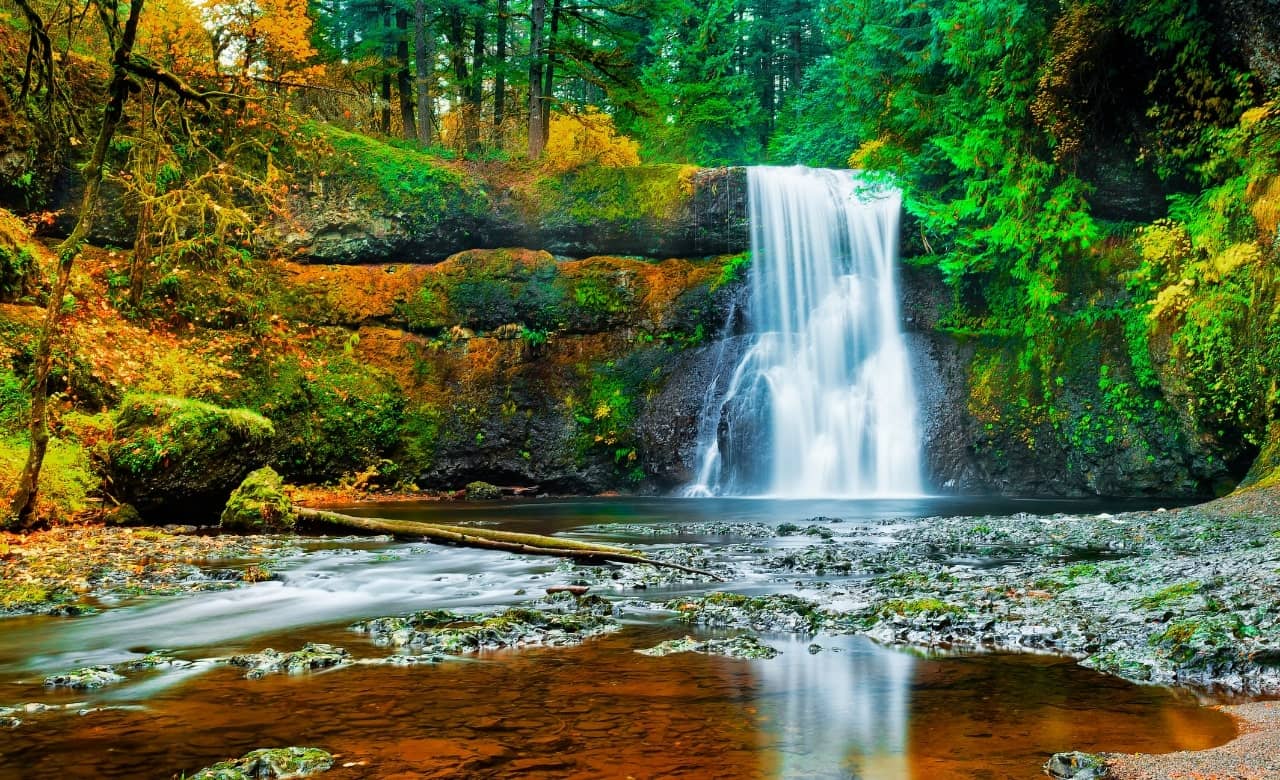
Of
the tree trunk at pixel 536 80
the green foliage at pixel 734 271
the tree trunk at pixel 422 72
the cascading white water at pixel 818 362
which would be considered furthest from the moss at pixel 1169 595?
the tree trunk at pixel 422 72

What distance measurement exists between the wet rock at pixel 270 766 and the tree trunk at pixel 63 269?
6.33m

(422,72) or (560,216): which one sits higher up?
(422,72)

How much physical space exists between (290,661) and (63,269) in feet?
17.4

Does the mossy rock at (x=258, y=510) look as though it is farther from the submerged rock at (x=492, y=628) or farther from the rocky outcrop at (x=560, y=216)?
the rocky outcrop at (x=560, y=216)

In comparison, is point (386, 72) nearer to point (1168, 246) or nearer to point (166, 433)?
point (166, 433)

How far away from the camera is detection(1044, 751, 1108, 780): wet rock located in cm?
251

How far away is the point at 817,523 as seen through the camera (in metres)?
11.0

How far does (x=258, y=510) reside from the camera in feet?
32.2

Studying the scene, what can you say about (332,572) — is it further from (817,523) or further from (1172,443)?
(1172,443)

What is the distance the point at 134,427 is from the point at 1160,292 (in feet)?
49.7

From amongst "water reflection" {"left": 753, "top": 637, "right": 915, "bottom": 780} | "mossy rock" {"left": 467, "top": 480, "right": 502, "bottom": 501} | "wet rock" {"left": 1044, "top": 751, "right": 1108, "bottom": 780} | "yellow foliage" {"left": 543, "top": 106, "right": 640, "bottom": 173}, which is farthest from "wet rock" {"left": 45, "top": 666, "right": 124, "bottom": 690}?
"yellow foliage" {"left": 543, "top": 106, "right": 640, "bottom": 173}

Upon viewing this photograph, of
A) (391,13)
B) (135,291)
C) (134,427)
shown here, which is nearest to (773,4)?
(391,13)

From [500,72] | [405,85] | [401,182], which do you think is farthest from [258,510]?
[405,85]

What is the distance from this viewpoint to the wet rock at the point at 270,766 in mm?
2607
